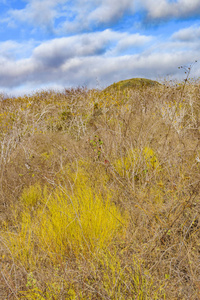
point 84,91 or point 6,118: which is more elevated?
point 84,91

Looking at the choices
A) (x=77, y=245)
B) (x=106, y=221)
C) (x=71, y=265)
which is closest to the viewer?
(x=71, y=265)

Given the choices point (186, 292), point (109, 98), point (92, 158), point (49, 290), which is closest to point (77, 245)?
point (49, 290)

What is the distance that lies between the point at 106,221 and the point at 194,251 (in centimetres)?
85

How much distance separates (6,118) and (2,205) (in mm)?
3759

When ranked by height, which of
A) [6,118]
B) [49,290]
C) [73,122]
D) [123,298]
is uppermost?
[6,118]

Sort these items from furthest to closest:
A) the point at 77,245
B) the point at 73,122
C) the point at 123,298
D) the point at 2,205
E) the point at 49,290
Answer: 1. the point at 73,122
2. the point at 2,205
3. the point at 77,245
4. the point at 49,290
5. the point at 123,298

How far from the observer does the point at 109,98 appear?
368 inches

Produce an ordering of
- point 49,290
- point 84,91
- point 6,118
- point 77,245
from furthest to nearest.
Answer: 1. point 84,91
2. point 6,118
3. point 77,245
4. point 49,290

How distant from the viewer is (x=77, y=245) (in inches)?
89.4

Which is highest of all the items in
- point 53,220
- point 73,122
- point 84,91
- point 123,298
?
point 84,91

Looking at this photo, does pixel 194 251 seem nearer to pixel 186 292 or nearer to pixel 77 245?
pixel 186 292

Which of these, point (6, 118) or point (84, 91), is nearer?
point (6, 118)

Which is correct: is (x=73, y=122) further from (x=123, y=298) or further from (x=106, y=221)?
(x=123, y=298)

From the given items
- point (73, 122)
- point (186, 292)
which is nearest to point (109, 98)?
point (73, 122)
